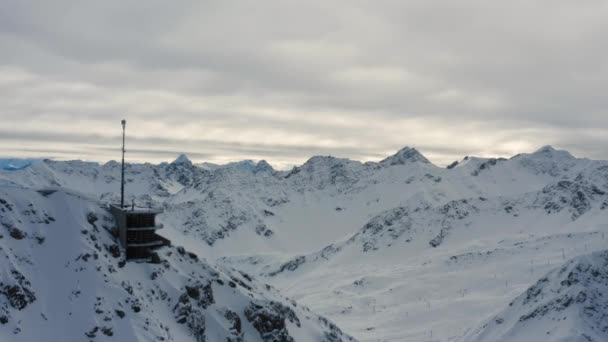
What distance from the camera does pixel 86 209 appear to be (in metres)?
66.4

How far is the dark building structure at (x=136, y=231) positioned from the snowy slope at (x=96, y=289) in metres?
1.41

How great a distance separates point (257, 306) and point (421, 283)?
107 metres

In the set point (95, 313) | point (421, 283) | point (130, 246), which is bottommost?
point (421, 283)

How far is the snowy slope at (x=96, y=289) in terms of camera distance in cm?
Answer: 5394

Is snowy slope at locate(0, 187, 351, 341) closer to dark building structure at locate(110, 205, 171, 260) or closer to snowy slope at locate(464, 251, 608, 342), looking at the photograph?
dark building structure at locate(110, 205, 171, 260)

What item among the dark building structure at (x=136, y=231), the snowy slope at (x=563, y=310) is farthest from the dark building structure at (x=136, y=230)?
the snowy slope at (x=563, y=310)

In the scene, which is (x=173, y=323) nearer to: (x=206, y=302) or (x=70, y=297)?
(x=206, y=302)

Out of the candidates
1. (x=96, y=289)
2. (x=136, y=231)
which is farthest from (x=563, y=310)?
(x=96, y=289)

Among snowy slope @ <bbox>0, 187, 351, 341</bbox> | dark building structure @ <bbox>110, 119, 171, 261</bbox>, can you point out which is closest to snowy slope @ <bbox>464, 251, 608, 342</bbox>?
snowy slope @ <bbox>0, 187, 351, 341</bbox>

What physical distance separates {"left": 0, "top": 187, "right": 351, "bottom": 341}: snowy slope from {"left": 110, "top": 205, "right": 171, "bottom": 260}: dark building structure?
4.62 feet

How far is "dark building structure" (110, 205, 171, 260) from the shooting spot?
214 ft

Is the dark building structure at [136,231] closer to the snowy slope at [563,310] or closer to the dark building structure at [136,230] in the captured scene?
the dark building structure at [136,230]

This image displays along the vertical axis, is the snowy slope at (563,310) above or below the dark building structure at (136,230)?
below

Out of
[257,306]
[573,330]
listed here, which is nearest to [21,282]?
[257,306]
